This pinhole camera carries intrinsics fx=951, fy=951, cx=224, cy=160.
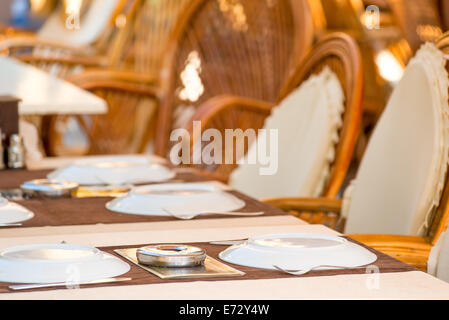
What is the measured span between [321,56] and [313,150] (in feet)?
0.96

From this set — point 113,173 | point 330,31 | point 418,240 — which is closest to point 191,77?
point 330,31

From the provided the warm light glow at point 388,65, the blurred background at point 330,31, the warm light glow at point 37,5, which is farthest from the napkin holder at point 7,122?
the warm light glow at point 37,5

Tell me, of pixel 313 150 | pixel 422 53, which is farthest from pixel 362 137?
pixel 422 53

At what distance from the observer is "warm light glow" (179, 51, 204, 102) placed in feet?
11.2

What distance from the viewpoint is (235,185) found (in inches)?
91.6

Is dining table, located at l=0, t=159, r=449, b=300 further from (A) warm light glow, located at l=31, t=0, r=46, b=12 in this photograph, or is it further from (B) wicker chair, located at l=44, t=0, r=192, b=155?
(A) warm light glow, located at l=31, t=0, r=46, b=12

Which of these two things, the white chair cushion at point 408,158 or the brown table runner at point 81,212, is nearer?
the brown table runner at point 81,212

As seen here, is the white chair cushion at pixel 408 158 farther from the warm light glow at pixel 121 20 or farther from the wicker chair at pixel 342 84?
the warm light glow at pixel 121 20

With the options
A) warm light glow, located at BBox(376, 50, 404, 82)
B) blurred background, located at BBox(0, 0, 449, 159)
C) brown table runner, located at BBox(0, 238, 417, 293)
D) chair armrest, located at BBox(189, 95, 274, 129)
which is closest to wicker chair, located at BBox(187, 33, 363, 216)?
chair armrest, located at BBox(189, 95, 274, 129)

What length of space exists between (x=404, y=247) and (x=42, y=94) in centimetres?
158

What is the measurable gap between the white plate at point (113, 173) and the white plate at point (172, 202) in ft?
0.89

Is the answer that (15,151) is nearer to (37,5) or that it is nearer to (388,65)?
(388,65)

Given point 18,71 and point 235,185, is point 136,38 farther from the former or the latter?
point 235,185

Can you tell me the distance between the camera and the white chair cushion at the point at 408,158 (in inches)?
61.0
